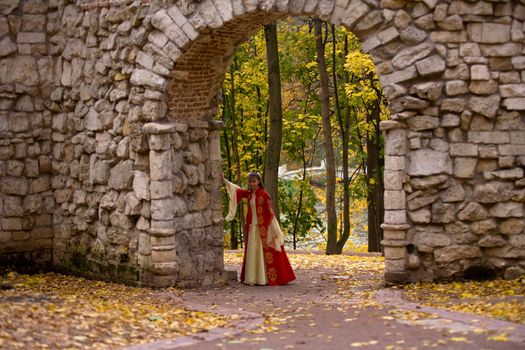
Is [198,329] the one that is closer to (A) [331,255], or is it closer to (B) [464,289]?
(B) [464,289]

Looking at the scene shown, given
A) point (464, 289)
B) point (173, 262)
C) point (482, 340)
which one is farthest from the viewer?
point (173, 262)

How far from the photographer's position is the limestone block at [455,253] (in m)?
10.1

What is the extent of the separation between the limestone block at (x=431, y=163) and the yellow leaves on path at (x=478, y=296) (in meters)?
1.25

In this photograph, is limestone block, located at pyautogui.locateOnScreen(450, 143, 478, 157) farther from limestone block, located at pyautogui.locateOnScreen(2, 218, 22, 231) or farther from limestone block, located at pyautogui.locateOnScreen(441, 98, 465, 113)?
limestone block, located at pyautogui.locateOnScreen(2, 218, 22, 231)

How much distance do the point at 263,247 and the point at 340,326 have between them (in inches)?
146

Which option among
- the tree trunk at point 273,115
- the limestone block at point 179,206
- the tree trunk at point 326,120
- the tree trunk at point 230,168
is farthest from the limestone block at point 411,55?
the tree trunk at point 230,168

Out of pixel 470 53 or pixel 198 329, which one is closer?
pixel 198 329

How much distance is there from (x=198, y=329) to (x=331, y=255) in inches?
351

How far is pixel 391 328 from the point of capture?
801 centimetres

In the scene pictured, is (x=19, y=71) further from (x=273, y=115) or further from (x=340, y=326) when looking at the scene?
(x=340, y=326)

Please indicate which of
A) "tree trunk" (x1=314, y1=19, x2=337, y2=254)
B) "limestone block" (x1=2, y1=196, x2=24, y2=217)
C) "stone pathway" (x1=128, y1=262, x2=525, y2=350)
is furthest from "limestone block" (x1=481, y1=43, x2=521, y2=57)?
"limestone block" (x1=2, y1=196, x2=24, y2=217)

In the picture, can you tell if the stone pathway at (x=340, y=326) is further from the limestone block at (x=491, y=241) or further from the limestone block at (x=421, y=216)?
the limestone block at (x=491, y=241)

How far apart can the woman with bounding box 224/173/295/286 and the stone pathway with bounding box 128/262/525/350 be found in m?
1.17

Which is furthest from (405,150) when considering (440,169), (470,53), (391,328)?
(391,328)
